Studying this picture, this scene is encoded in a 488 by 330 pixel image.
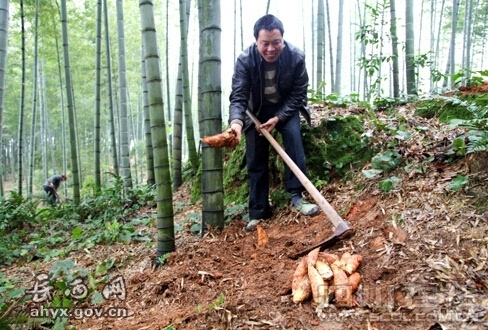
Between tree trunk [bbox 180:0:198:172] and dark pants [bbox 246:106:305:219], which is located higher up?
tree trunk [bbox 180:0:198:172]

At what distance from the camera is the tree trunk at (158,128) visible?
7.36 ft

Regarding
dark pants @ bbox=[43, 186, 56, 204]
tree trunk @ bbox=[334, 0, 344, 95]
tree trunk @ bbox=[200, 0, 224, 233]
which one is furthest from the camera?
tree trunk @ bbox=[334, 0, 344, 95]

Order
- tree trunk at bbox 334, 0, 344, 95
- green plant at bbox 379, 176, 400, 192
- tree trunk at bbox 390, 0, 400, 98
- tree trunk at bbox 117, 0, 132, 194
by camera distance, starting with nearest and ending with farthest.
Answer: green plant at bbox 379, 176, 400, 192 → tree trunk at bbox 390, 0, 400, 98 → tree trunk at bbox 117, 0, 132, 194 → tree trunk at bbox 334, 0, 344, 95

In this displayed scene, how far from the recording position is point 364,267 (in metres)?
1.58

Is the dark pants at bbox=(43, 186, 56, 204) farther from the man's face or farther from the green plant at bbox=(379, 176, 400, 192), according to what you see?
the green plant at bbox=(379, 176, 400, 192)

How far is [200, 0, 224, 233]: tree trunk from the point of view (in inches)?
95.0

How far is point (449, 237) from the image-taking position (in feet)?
5.16

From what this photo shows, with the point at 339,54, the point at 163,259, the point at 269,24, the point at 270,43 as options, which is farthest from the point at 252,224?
the point at 339,54

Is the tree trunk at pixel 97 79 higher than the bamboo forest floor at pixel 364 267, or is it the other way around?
the tree trunk at pixel 97 79

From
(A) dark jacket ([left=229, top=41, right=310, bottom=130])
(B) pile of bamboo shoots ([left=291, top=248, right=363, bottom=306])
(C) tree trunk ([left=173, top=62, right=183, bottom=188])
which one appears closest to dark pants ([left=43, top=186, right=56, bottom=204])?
(C) tree trunk ([left=173, top=62, right=183, bottom=188])

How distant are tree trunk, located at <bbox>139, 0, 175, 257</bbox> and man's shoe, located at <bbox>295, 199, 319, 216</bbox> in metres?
0.94

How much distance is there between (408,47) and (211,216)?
4.05 m

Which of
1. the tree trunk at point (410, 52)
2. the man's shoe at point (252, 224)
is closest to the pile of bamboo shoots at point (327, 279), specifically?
the man's shoe at point (252, 224)

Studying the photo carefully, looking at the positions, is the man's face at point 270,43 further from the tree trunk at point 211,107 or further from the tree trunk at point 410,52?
the tree trunk at point 410,52
